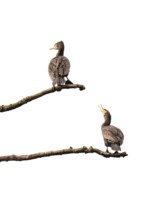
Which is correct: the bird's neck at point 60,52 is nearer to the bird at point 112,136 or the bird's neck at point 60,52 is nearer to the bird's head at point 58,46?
the bird's head at point 58,46

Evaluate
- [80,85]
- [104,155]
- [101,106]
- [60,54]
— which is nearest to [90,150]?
[104,155]

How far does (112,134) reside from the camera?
558 cm

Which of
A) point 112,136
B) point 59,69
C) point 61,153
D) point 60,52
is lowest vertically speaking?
point 61,153

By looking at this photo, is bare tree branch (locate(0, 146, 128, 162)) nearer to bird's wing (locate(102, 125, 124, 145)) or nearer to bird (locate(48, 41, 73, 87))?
bird's wing (locate(102, 125, 124, 145))

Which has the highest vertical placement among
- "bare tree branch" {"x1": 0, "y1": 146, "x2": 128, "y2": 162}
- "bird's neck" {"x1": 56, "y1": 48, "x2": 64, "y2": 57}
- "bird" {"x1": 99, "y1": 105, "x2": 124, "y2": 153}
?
"bird's neck" {"x1": 56, "y1": 48, "x2": 64, "y2": 57}

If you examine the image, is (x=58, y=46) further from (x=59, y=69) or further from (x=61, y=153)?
(x=61, y=153)

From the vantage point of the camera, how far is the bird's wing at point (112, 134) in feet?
18.0

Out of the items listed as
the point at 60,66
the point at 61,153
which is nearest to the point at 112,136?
the point at 61,153

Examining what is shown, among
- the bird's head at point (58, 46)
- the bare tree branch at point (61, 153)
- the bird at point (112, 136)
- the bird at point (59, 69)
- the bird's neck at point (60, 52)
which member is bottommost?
the bare tree branch at point (61, 153)

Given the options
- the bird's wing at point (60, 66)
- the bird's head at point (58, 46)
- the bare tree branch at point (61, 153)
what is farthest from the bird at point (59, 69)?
the bare tree branch at point (61, 153)

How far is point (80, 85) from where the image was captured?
5.37m

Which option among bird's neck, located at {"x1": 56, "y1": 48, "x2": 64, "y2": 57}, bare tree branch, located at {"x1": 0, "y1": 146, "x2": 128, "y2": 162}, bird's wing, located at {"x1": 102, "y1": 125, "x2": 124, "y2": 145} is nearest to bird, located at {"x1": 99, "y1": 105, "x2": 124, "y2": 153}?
bird's wing, located at {"x1": 102, "y1": 125, "x2": 124, "y2": 145}

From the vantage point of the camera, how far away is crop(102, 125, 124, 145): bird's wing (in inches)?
216

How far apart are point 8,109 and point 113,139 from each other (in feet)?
3.09
